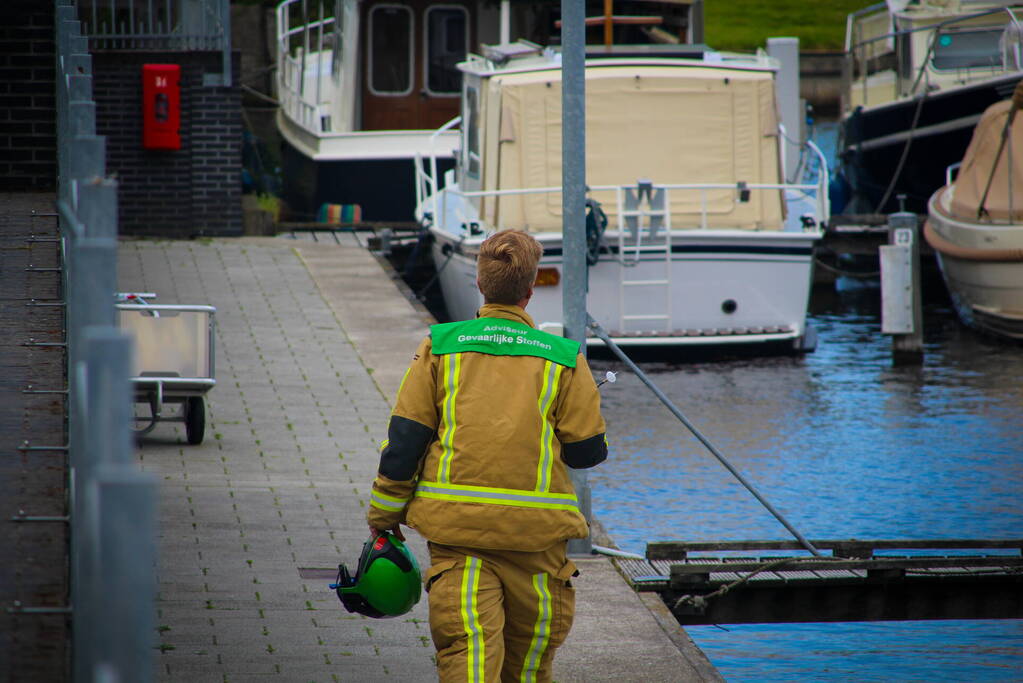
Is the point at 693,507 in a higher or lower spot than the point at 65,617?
lower

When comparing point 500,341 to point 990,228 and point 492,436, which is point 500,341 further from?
point 990,228

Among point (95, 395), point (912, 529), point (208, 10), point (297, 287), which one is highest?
point (208, 10)

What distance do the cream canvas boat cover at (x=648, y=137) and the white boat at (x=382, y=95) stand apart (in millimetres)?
5576

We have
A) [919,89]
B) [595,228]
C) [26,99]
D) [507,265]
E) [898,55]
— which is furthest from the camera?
[898,55]

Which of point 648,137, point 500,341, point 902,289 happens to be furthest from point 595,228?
point 500,341

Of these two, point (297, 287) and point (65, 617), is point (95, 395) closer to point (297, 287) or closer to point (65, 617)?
point (65, 617)

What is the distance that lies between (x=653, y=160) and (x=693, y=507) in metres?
6.64

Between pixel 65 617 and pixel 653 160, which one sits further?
pixel 653 160

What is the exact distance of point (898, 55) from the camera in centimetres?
2514

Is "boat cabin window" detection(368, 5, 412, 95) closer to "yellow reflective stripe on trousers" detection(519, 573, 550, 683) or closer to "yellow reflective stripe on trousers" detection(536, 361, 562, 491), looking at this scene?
"yellow reflective stripe on trousers" detection(536, 361, 562, 491)

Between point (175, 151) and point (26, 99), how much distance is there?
998cm

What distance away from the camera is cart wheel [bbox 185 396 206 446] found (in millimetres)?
9297

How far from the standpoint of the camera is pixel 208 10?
1745 cm

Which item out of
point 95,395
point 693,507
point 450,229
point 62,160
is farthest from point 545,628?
point 450,229
